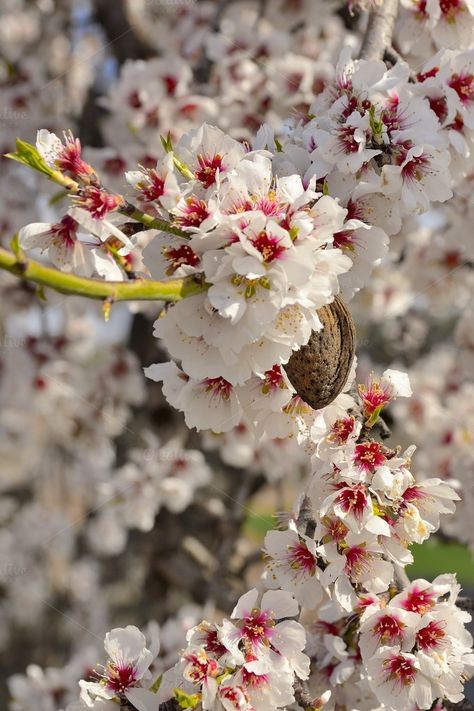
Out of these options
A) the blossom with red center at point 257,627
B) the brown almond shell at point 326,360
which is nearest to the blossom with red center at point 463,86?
the brown almond shell at point 326,360

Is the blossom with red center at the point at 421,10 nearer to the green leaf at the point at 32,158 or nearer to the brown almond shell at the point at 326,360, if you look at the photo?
the brown almond shell at the point at 326,360

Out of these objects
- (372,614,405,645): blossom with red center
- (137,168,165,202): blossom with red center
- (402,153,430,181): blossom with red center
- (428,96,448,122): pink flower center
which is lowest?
(372,614,405,645): blossom with red center

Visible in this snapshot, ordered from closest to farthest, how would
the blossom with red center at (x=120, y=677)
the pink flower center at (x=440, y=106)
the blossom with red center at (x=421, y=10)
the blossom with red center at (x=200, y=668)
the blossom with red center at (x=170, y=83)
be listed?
the blossom with red center at (x=200, y=668), the blossom with red center at (x=120, y=677), the pink flower center at (x=440, y=106), the blossom with red center at (x=421, y=10), the blossom with red center at (x=170, y=83)

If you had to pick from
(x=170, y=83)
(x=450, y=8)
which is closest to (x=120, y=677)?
(x=450, y=8)

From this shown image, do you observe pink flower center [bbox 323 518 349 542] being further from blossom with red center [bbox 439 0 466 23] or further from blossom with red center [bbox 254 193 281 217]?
blossom with red center [bbox 439 0 466 23]

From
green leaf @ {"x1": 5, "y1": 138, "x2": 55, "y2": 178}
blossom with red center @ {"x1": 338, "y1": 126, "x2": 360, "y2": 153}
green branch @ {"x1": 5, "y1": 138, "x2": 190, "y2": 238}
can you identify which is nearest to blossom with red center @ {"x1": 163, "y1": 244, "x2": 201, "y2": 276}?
green branch @ {"x1": 5, "y1": 138, "x2": 190, "y2": 238}

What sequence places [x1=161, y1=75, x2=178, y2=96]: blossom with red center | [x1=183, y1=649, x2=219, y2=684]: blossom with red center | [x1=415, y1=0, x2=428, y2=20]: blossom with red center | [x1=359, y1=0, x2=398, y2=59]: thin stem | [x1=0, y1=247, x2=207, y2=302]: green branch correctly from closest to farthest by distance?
[x1=0, y1=247, x2=207, y2=302]: green branch
[x1=183, y1=649, x2=219, y2=684]: blossom with red center
[x1=359, y1=0, x2=398, y2=59]: thin stem
[x1=415, y1=0, x2=428, y2=20]: blossom with red center
[x1=161, y1=75, x2=178, y2=96]: blossom with red center

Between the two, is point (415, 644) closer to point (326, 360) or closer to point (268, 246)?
point (326, 360)
